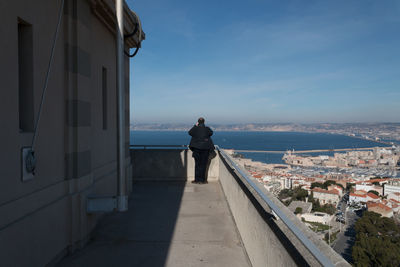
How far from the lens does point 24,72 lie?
115 inches

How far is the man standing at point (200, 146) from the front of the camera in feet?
26.1

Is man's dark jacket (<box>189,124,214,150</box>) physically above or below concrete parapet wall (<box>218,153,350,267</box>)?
above

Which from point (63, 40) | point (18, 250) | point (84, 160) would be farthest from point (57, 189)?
point (63, 40)

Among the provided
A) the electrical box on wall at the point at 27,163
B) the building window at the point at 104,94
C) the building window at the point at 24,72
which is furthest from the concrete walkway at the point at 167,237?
the building window at the point at 24,72

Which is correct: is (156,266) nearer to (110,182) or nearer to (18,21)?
(110,182)

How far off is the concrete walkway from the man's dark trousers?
5.37ft

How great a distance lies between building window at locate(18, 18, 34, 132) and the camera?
2.91m

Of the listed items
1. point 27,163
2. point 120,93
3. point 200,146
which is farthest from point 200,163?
point 27,163

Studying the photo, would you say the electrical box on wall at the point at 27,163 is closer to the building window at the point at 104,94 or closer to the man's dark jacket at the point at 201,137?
the building window at the point at 104,94

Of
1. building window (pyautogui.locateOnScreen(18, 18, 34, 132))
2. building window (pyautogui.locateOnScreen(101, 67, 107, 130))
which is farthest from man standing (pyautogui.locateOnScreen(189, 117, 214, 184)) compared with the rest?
building window (pyautogui.locateOnScreen(18, 18, 34, 132))

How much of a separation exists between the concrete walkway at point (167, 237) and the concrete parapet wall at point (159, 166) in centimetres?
218

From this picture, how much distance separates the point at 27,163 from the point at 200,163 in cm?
583

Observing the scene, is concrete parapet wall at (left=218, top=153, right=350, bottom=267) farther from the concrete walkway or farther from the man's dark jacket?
the man's dark jacket

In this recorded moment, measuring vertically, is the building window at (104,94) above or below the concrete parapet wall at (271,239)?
above
